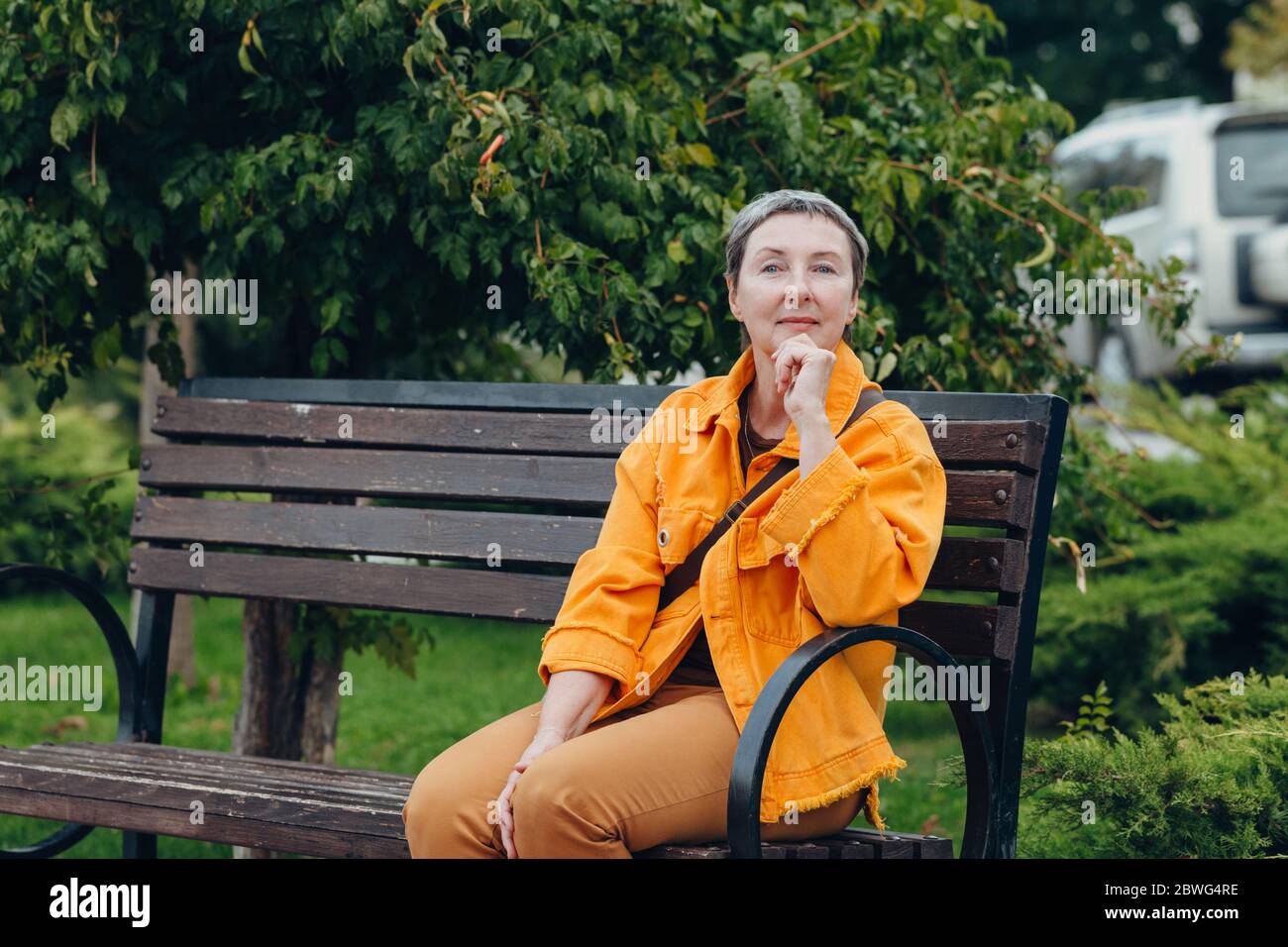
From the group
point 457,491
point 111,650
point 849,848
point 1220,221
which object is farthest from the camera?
point 1220,221

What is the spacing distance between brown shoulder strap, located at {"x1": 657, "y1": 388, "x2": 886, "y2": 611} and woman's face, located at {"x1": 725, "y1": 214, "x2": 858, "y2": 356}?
0.46ft

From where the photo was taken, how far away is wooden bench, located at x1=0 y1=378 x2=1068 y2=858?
3.19 meters

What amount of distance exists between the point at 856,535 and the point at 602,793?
60 cm

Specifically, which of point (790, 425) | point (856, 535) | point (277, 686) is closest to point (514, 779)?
point (856, 535)

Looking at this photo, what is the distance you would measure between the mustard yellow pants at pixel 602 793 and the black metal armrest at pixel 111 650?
127cm

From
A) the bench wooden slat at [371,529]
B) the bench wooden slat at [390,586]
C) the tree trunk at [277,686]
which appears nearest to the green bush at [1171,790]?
the bench wooden slat at [390,586]

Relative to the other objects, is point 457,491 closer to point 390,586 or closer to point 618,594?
point 390,586

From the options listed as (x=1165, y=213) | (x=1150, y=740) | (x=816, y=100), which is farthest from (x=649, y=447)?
(x=1165, y=213)

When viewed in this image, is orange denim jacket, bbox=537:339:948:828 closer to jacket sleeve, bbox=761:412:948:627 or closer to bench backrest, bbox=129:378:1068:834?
jacket sleeve, bbox=761:412:948:627

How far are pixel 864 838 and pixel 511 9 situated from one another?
2.07m

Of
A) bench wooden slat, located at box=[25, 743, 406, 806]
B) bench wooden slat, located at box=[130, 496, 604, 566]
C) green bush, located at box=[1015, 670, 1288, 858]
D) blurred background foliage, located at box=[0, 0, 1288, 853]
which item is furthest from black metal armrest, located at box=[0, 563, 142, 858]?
green bush, located at box=[1015, 670, 1288, 858]

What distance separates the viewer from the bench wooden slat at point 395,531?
12.5 feet

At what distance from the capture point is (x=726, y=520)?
313 centimetres

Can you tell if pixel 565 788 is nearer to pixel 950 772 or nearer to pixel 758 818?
pixel 758 818
